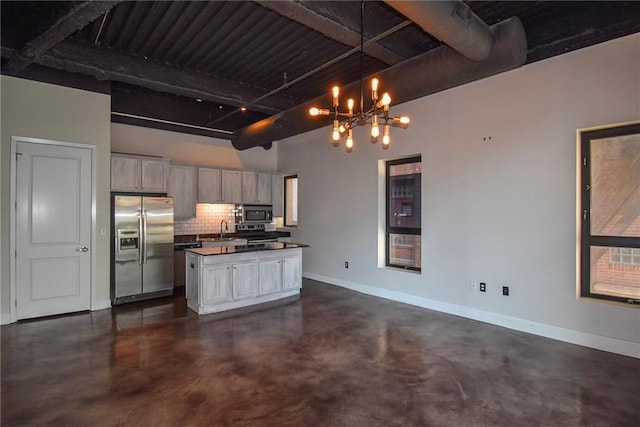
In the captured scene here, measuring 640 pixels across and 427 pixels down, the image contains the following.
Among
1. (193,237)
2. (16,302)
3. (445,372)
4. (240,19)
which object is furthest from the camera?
(193,237)

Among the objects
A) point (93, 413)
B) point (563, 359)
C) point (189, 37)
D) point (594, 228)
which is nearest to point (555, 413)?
point (563, 359)

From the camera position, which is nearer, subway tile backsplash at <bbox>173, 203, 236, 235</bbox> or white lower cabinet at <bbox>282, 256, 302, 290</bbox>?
white lower cabinet at <bbox>282, 256, 302, 290</bbox>

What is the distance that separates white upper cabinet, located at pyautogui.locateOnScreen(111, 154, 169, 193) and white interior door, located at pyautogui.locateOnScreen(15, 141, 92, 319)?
52 centimetres

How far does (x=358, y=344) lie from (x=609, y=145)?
3419 mm

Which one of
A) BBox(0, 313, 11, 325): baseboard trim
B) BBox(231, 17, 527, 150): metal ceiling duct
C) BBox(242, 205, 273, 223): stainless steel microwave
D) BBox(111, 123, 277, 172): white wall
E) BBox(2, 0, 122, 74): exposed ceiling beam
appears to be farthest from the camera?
BBox(242, 205, 273, 223): stainless steel microwave

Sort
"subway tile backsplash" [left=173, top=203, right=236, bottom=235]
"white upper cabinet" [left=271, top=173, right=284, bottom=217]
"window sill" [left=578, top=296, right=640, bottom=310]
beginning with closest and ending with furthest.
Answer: "window sill" [left=578, top=296, right=640, bottom=310], "subway tile backsplash" [left=173, top=203, right=236, bottom=235], "white upper cabinet" [left=271, top=173, right=284, bottom=217]

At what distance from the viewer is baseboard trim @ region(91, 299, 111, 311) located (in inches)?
197

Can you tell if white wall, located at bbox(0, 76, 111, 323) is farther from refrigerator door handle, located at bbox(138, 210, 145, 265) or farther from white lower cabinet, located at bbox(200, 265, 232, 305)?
white lower cabinet, located at bbox(200, 265, 232, 305)

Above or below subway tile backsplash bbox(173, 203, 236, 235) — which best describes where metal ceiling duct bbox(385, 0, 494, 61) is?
above

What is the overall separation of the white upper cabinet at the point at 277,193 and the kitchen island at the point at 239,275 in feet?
7.85

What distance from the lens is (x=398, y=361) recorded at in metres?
3.33

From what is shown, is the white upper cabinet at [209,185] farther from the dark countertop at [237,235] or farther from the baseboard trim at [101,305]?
the baseboard trim at [101,305]

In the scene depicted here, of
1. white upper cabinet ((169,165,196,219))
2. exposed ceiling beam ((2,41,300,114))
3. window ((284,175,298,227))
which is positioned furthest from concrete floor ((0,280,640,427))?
window ((284,175,298,227))

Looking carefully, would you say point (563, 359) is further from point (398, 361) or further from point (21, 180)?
point (21, 180)
